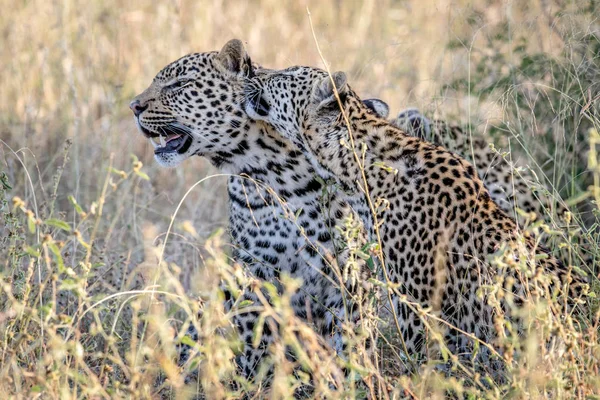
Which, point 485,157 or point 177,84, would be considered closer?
point 177,84

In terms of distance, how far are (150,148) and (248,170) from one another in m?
3.03

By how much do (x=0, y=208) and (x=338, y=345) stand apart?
190cm

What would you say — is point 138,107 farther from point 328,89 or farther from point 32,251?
point 32,251

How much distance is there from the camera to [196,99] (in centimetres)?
595

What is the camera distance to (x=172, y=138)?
599 cm

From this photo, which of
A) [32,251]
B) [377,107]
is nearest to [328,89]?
[377,107]

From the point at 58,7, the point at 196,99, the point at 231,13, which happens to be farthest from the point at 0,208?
the point at 231,13

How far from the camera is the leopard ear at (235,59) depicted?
19.2 feet

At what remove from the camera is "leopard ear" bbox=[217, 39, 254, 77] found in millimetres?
5867

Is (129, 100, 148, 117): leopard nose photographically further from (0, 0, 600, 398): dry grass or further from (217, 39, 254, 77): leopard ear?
(0, 0, 600, 398): dry grass

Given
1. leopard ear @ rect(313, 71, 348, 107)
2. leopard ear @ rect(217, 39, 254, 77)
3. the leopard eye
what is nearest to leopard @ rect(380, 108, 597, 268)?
leopard ear @ rect(313, 71, 348, 107)

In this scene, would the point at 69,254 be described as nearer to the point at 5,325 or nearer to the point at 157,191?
the point at 5,325

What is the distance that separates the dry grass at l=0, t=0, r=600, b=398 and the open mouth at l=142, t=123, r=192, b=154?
0.60 metres

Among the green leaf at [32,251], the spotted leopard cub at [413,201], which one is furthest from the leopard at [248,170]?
the green leaf at [32,251]
